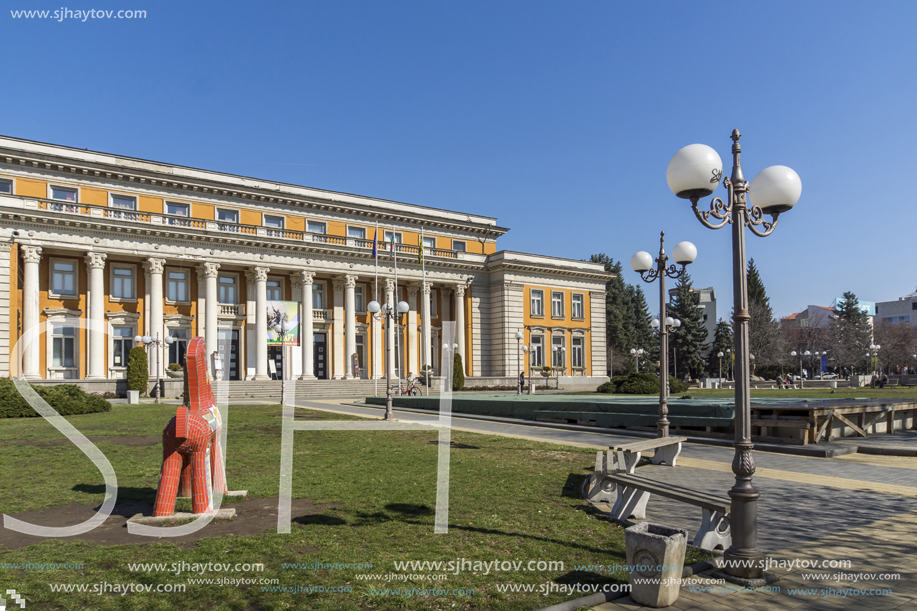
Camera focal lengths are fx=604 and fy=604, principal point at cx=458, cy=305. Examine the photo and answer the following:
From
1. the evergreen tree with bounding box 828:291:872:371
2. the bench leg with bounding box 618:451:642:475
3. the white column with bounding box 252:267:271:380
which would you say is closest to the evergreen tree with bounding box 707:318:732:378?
the evergreen tree with bounding box 828:291:872:371

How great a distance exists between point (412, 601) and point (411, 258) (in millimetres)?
44866

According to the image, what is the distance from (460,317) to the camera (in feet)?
174

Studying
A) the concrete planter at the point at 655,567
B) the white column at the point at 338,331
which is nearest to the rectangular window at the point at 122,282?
the white column at the point at 338,331

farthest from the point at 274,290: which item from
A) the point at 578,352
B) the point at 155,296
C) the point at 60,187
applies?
the point at 578,352

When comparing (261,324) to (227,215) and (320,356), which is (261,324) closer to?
(320,356)

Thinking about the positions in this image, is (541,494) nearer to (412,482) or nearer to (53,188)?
(412,482)

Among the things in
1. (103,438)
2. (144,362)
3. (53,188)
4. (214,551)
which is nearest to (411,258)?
(144,362)

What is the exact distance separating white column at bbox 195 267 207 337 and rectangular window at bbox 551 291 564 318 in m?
30.2

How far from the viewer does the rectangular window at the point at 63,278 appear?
37.8 m

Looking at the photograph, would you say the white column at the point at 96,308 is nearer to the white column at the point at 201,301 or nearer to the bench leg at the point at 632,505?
the white column at the point at 201,301

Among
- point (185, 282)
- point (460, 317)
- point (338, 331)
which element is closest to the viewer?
point (185, 282)

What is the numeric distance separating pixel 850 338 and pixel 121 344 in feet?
296

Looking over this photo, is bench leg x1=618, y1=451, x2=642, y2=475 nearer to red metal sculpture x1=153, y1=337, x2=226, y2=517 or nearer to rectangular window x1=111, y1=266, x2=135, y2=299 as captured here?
red metal sculpture x1=153, y1=337, x2=226, y2=517

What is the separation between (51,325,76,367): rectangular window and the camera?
1462 inches
